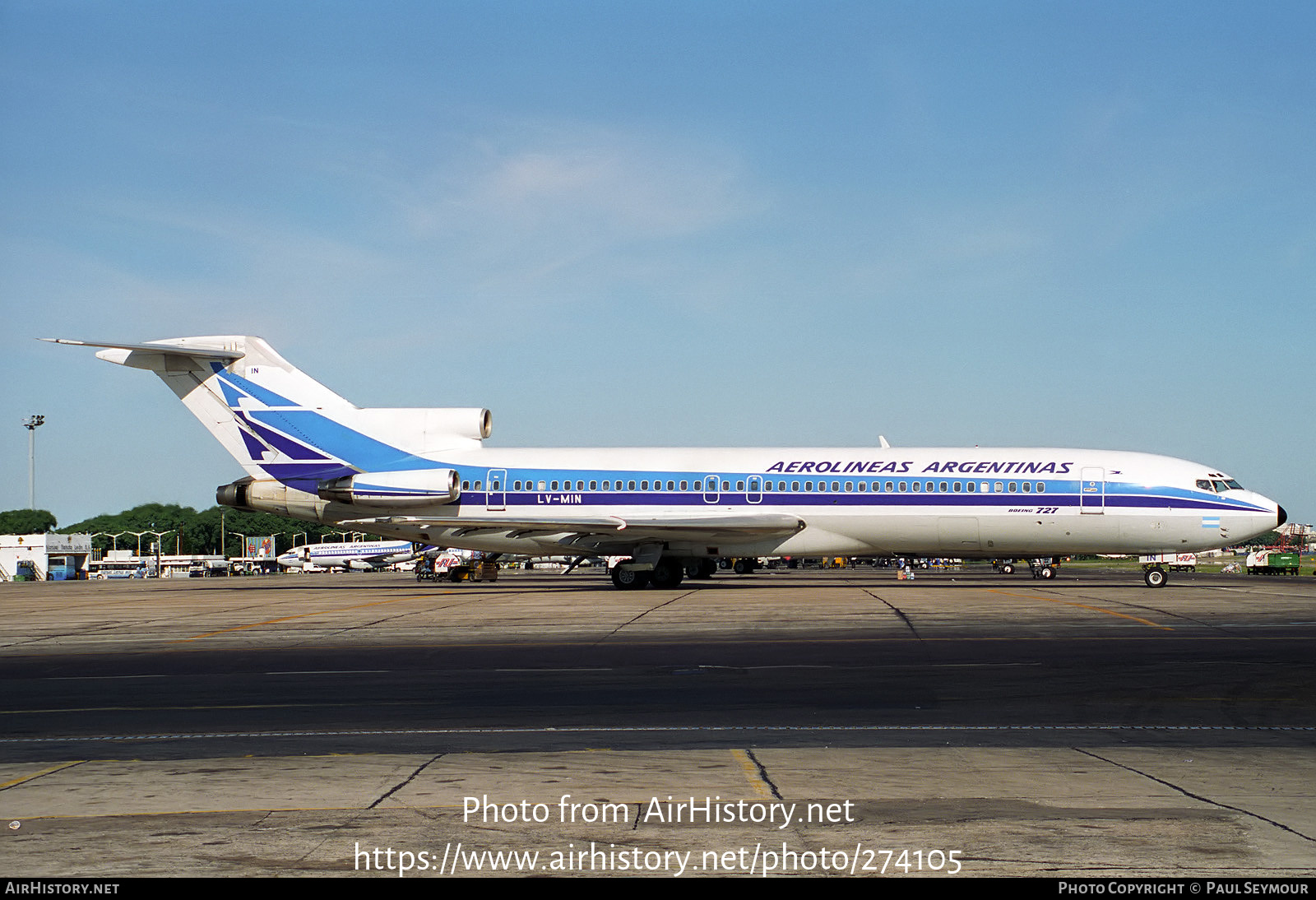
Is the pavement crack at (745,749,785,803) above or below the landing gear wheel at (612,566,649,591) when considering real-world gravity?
above

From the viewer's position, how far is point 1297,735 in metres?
9.82

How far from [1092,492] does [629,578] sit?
14.3 m

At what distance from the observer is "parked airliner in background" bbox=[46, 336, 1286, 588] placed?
33.2 metres

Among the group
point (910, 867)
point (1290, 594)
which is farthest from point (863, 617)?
point (910, 867)

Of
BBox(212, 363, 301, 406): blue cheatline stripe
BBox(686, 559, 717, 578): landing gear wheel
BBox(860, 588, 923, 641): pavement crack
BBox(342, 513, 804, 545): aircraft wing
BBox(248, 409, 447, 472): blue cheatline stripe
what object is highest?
BBox(212, 363, 301, 406): blue cheatline stripe

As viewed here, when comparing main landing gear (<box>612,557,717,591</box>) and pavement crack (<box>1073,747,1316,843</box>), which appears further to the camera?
main landing gear (<box>612,557,717,591</box>)

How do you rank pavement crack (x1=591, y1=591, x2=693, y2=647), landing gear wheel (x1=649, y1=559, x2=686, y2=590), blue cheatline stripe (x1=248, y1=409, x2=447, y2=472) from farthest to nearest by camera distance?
1. blue cheatline stripe (x1=248, y1=409, x2=447, y2=472)
2. landing gear wheel (x1=649, y1=559, x2=686, y2=590)
3. pavement crack (x1=591, y1=591, x2=693, y2=647)

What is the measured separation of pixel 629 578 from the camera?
35.2 m

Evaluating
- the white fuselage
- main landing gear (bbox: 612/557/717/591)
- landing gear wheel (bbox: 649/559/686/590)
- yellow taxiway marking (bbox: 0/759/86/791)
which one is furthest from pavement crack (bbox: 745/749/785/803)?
landing gear wheel (bbox: 649/559/686/590)

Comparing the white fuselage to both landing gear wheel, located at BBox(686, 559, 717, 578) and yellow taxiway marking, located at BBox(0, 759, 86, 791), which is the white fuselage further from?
yellow taxiway marking, located at BBox(0, 759, 86, 791)

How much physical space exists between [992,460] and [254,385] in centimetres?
2394

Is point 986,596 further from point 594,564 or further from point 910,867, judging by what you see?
point 594,564

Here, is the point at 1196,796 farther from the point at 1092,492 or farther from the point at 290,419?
the point at 290,419

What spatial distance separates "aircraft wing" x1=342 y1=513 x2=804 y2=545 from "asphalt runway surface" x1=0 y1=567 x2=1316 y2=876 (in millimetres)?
11651
